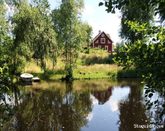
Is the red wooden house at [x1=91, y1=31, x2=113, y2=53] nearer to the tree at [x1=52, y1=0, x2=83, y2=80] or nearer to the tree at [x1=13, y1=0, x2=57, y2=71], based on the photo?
the tree at [x1=52, y1=0, x2=83, y2=80]

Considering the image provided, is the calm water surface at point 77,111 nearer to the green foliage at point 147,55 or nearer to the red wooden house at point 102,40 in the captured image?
the green foliage at point 147,55

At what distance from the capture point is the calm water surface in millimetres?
22280

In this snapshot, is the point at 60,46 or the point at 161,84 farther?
the point at 60,46

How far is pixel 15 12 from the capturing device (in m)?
53.3

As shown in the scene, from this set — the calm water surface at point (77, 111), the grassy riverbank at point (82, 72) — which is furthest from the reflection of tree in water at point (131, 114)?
the grassy riverbank at point (82, 72)

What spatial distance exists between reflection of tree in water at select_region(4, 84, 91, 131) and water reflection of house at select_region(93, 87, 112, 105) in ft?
3.28

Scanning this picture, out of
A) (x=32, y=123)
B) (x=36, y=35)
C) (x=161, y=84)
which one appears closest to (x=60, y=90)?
(x=36, y=35)

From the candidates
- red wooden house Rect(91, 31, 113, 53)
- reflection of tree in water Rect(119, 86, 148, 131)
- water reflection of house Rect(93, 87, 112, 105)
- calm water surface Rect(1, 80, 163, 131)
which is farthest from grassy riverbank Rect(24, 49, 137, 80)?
red wooden house Rect(91, 31, 113, 53)

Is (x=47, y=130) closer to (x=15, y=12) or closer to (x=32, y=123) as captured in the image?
(x=32, y=123)

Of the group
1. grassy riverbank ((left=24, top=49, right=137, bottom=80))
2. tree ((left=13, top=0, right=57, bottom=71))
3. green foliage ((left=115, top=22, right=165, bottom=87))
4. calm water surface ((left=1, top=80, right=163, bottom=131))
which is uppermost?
tree ((left=13, top=0, right=57, bottom=71))

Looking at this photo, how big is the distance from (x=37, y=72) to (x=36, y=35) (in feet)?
27.2

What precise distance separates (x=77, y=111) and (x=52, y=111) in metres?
1.94

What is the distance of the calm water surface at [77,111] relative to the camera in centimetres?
2228

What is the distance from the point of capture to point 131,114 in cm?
2539
